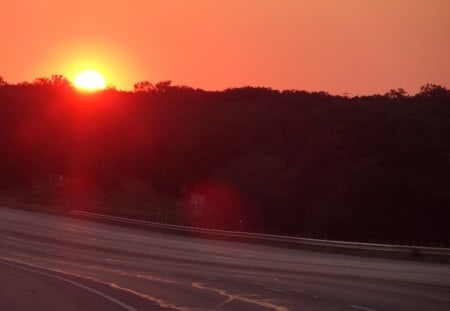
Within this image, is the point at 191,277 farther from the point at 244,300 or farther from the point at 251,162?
the point at 251,162

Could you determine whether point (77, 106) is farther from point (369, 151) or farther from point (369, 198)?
point (369, 198)

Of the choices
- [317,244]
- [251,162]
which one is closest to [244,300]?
[317,244]

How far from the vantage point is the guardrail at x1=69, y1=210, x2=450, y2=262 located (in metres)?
36.1

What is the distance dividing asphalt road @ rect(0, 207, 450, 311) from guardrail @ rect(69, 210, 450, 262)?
89cm

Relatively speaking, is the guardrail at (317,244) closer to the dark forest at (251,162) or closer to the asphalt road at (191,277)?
the asphalt road at (191,277)

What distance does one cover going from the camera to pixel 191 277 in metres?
24.5

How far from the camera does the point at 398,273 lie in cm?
2930

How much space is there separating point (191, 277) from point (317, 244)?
57.7 feet

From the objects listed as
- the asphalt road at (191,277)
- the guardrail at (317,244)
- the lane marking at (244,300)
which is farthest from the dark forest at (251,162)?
the lane marking at (244,300)

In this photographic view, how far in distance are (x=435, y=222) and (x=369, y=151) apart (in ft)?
51.5

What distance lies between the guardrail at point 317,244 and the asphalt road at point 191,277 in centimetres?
89

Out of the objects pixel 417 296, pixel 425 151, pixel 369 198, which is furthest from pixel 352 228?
pixel 417 296

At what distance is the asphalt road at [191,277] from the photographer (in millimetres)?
17391

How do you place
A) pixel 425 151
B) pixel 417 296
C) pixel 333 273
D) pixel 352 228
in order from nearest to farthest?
pixel 417 296, pixel 333 273, pixel 352 228, pixel 425 151
